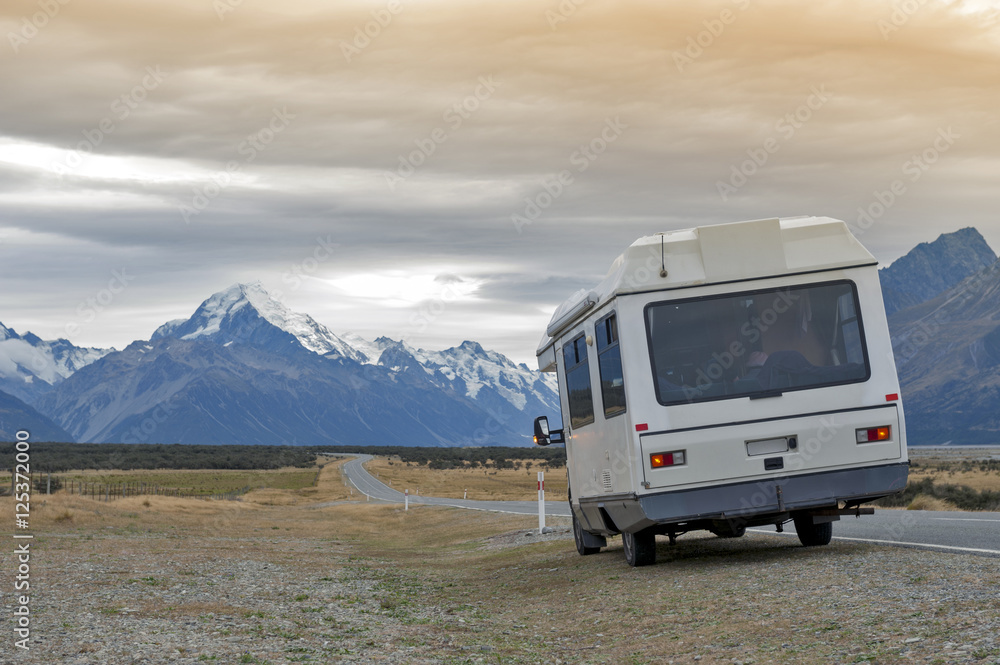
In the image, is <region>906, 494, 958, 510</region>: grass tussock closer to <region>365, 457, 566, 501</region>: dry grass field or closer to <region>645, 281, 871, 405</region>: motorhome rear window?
<region>645, 281, 871, 405</region>: motorhome rear window

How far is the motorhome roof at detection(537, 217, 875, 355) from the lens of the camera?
40.0ft

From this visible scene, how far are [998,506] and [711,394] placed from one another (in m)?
19.7

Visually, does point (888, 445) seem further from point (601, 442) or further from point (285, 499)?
point (285, 499)

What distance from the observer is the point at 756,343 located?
12.1 meters

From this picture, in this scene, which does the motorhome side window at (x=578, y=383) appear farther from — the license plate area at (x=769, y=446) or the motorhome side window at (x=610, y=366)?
the license plate area at (x=769, y=446)

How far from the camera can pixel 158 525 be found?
107 ft

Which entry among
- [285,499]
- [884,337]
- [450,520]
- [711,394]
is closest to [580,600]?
[711,394]

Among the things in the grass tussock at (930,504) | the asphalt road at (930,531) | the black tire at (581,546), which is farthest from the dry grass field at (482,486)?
the black tire at (581,546)

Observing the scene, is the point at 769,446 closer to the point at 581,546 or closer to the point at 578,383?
the point at 578,383

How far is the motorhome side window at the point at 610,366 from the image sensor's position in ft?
40.5

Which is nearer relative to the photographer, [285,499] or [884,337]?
[884,337]

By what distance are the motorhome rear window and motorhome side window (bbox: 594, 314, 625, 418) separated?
1.59 feet

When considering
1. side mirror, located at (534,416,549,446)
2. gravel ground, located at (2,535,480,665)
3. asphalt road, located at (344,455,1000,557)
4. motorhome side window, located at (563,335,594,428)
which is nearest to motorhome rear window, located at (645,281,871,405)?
motorhome side window, located at (563,335,594,428)

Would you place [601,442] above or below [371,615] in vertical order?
above
